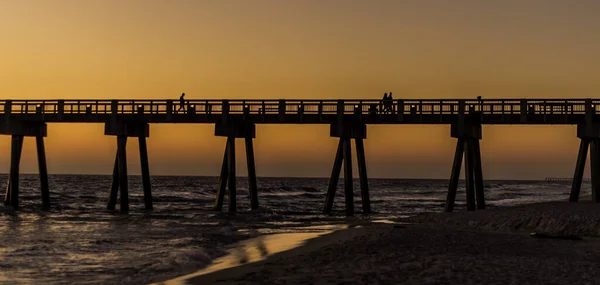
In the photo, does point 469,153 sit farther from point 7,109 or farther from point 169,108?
point 7,109

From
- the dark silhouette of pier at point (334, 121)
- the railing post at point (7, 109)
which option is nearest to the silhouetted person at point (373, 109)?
the dark silhouette of pier at point (334, 121)

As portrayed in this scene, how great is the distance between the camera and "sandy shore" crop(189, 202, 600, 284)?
53.0ft

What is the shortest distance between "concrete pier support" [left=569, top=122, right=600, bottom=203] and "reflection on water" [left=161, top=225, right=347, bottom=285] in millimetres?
12664

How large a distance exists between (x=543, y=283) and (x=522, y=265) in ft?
7.26

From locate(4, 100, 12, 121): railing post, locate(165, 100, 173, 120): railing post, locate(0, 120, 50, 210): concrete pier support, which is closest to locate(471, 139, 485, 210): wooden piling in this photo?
locate(165, 100, 173, 120): railing post

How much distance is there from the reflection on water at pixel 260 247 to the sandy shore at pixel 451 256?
2.26ft

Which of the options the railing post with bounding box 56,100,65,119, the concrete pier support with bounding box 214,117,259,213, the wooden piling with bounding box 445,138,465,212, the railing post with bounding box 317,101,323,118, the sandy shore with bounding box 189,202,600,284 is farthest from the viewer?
the railing post with bounding box 56,100,65,119

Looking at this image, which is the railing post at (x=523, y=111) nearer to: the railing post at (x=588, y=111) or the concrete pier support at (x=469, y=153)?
the concrete pier support at (x=469, y=153)

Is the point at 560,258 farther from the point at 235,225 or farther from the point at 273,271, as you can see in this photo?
the point at 235,225

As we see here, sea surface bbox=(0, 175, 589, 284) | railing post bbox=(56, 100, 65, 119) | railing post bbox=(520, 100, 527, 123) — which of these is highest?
railing post bbox=(56, 100, 65, 119)

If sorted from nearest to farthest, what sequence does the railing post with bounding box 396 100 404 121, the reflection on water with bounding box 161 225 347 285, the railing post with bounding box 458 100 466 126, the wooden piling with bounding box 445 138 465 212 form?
the reflection on water with bounding box 161 225 347 285
the wooden piling with bounding box 445 138 465 212
the railing post with bounding box 458 100 466 126
the railing post with bounding box 396 100 404 121

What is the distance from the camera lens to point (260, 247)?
85.4ft

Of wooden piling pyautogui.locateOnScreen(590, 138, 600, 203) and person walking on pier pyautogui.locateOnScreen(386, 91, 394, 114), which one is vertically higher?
person walking on pier pyautogui.locateOnScreen(386, 91, 394, 114)

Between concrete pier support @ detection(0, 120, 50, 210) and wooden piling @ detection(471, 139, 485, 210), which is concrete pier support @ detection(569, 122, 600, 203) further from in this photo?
concrete pier support @ detection(0, 120, 50, 210)
